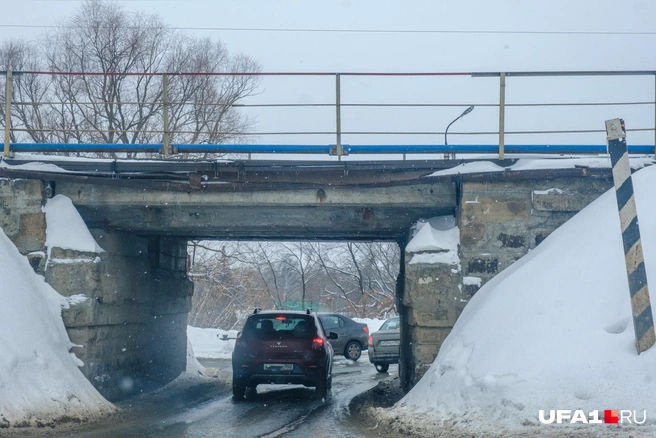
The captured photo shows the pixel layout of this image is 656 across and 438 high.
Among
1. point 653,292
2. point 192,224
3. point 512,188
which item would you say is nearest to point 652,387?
point 653,292

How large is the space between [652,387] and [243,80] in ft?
80.9

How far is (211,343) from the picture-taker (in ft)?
110

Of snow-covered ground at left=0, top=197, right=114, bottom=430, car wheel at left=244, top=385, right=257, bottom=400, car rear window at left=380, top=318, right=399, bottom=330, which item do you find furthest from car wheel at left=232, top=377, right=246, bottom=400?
car rear window at left=380, top=318, right=399, bottom=330

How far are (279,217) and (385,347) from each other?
31.5ft

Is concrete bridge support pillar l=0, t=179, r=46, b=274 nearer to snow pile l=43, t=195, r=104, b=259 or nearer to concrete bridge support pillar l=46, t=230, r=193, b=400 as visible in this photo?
snow pile l=43, t=195, r=104, b=259

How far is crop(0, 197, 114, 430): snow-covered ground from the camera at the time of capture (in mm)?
9695

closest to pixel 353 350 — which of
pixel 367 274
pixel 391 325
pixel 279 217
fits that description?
pixel 391 325

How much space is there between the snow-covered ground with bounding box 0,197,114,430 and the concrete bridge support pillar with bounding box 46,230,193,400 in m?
0.25

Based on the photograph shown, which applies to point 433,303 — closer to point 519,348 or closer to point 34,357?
point 519,348

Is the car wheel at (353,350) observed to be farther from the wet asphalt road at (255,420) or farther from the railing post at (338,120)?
the railing post at (338,120)

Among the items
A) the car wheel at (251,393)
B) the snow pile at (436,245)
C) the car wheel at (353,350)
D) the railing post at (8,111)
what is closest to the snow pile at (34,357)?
the railing post at (8,111)

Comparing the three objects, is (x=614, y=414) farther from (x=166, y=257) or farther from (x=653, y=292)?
(x=166, y=257)

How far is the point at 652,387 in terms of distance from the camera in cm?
725

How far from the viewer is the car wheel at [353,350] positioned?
2722 cm
